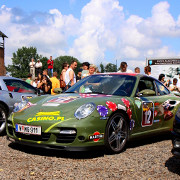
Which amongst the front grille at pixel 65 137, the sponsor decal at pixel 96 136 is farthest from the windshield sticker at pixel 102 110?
the front grille at pixel 65 137

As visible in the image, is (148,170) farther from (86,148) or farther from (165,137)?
(165,137)

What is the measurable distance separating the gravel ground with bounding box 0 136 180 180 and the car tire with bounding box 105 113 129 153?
13cm

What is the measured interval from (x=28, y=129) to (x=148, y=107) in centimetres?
223

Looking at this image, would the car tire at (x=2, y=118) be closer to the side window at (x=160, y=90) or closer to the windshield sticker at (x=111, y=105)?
the windshield sticker at (x=111, y=105)

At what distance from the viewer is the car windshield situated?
5703 mm

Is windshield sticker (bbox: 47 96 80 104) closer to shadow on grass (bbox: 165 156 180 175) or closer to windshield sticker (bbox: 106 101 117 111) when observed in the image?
windshield sticker (bbox: 106 101 117 111)

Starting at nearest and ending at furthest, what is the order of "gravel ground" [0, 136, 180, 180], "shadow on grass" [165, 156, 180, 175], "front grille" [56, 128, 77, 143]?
1. "gravel ground" [0, 136, 180, 180]
2. "shadow on grass" [165, 156, 180, 175]
3. "front grille" [56, 128, 77, 143]

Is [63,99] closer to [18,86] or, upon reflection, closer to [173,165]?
[173,165]

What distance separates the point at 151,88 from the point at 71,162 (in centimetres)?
255

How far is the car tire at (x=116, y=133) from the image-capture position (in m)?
4.93

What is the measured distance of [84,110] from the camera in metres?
4.81

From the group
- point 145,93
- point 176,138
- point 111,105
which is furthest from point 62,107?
point 176,138

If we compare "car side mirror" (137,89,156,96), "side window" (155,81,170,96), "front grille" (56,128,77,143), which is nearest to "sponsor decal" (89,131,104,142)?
"front grille" (56,128,77,143)

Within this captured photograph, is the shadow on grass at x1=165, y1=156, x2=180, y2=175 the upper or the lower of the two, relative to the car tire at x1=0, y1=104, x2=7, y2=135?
lower
